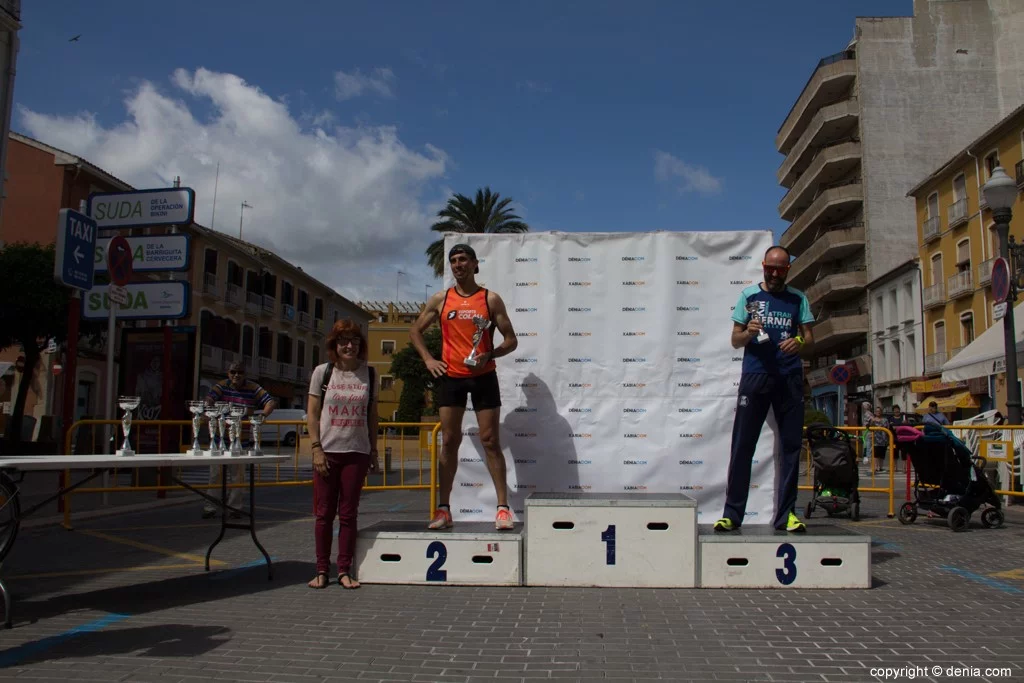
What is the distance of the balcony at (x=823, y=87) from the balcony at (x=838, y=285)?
37.0 feet

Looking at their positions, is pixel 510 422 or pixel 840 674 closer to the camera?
pixel 840 674

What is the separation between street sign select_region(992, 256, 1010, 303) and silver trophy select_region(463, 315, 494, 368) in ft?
27.5

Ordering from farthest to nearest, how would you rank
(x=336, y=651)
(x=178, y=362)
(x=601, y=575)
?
(x=178, y=362) → (x=601, y=575) → (x=336, y=651)

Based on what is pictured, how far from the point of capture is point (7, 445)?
22.9 m

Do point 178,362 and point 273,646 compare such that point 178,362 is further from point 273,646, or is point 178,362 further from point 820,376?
point 820,376

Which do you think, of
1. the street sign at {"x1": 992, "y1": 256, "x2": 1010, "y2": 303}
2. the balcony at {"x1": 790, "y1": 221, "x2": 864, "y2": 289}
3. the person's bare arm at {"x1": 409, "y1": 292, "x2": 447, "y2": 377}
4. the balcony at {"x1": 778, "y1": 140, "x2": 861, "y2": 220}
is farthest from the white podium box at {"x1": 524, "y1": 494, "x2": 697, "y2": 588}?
the balcony at {"x1": 778, "y1": 140, "x2": 861, "y2": 220}

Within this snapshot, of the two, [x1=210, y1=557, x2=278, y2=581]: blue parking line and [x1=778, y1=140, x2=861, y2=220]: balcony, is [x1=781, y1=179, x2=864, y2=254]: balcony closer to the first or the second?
[x1=778, y1=140, x2=861, y2=220]: balcony

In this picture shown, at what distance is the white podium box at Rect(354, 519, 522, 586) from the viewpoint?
573 centimetres

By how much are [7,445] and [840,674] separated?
2531 cm

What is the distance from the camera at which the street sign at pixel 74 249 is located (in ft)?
39.7

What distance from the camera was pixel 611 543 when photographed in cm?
566

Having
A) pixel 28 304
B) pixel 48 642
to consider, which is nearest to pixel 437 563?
pixel 48 642

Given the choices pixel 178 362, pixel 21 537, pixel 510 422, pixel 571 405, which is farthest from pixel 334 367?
pixel 178 362

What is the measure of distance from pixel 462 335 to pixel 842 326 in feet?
A: 150
